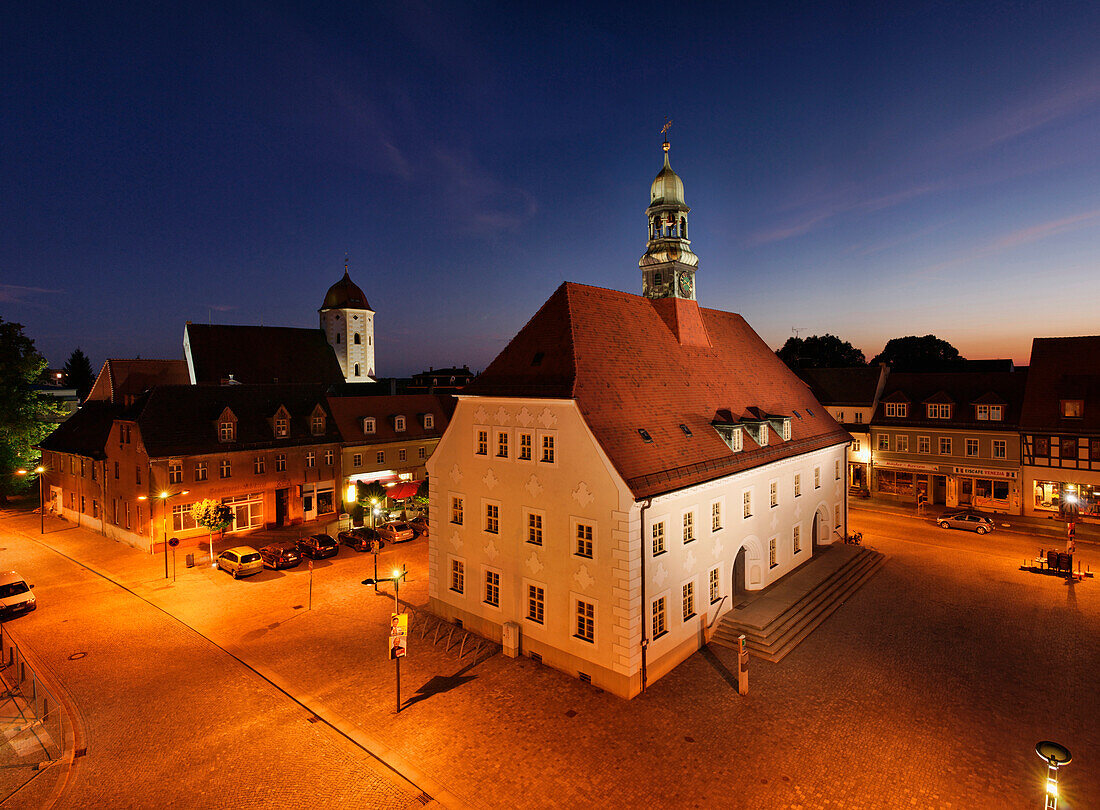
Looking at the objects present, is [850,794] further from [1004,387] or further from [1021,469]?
[1004,387]

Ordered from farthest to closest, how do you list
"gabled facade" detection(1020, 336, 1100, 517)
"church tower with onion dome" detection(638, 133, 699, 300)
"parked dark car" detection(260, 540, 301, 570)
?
1. "gabled facade" detection(1020, 336, 1100, 517)
2. "parked dark car" detection(260, 540, 301, 570)
3. "church tower with onion dome" detection(638, 133, 699, 300)

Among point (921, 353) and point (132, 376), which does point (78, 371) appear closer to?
point (132, 376)

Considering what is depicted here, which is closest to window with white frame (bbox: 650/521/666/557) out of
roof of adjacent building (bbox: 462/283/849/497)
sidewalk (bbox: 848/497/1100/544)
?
roof of adjacent building (bbox: 462/283/849/497)

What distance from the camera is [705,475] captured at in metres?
20.3

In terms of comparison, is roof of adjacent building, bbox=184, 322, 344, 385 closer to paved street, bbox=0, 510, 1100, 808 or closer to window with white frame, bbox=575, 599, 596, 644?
Answer: paved street, bbox=0, 510, 1100, 808

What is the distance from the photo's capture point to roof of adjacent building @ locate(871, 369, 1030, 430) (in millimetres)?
40844

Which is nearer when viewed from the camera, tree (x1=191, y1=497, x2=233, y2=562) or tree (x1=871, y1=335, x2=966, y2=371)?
tree (x1=191, y1=497, x2=233, y2=562)

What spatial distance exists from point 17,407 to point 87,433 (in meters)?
11.3

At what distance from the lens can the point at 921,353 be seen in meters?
80.4

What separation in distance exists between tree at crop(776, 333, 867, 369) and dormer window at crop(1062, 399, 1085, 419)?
46882 millimetres

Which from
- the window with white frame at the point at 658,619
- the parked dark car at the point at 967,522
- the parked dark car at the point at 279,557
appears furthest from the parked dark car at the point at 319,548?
the parked dark car at the point at 967,522

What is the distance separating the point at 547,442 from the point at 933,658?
53.2 ft

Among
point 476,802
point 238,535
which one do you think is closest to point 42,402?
point 238,535

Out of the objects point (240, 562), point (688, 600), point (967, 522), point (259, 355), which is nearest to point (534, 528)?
point (688, 600)
